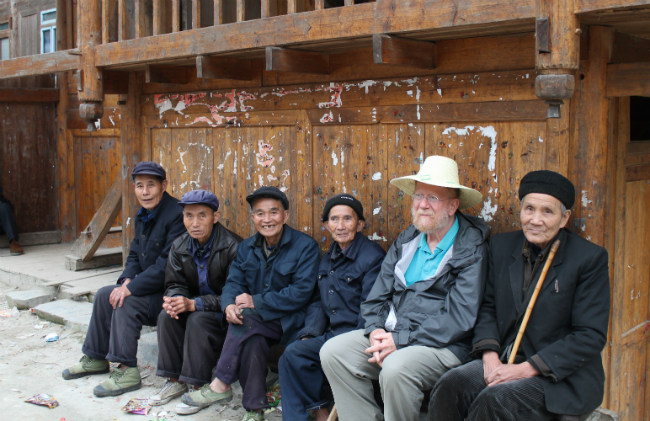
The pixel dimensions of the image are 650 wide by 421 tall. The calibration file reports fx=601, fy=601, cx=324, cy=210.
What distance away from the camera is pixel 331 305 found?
4.30 meters

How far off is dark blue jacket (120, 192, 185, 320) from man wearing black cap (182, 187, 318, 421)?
2.73 ft

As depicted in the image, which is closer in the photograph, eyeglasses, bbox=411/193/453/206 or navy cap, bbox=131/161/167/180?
eyeglasses, bbox=411/193/453/206

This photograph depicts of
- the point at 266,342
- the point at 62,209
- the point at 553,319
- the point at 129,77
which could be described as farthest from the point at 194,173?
the point at 62,209

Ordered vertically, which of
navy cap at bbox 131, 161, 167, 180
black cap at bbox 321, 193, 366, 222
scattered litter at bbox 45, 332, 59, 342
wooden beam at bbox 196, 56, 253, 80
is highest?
wooden beam at bbox 196, 56, 253, 80

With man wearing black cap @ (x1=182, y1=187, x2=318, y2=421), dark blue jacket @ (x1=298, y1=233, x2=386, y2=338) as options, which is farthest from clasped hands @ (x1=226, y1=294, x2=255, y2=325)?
dark blue jacket @ (x1=298, y1=233, x2=386, y2=338)

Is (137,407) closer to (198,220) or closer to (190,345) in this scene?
(190,345)

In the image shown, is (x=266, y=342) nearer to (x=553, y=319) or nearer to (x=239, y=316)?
(x=239, y=316)

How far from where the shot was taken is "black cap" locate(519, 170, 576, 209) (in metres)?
3.41

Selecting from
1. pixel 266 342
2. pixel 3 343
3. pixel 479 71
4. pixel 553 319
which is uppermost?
pixel 479 71

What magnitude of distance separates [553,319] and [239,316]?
2189 mm

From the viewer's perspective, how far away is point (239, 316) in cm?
441

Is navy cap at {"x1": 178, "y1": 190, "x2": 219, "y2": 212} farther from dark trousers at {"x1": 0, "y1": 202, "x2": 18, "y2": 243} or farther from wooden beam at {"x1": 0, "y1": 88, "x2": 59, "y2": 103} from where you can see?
wooden beam at {"x1": 0, "y1": 88, "x2": 59, "y2": 103}

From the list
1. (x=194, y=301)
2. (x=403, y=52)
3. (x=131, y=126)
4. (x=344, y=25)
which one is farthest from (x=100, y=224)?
(x=403, y=52)

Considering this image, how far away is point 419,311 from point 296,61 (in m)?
2.19
